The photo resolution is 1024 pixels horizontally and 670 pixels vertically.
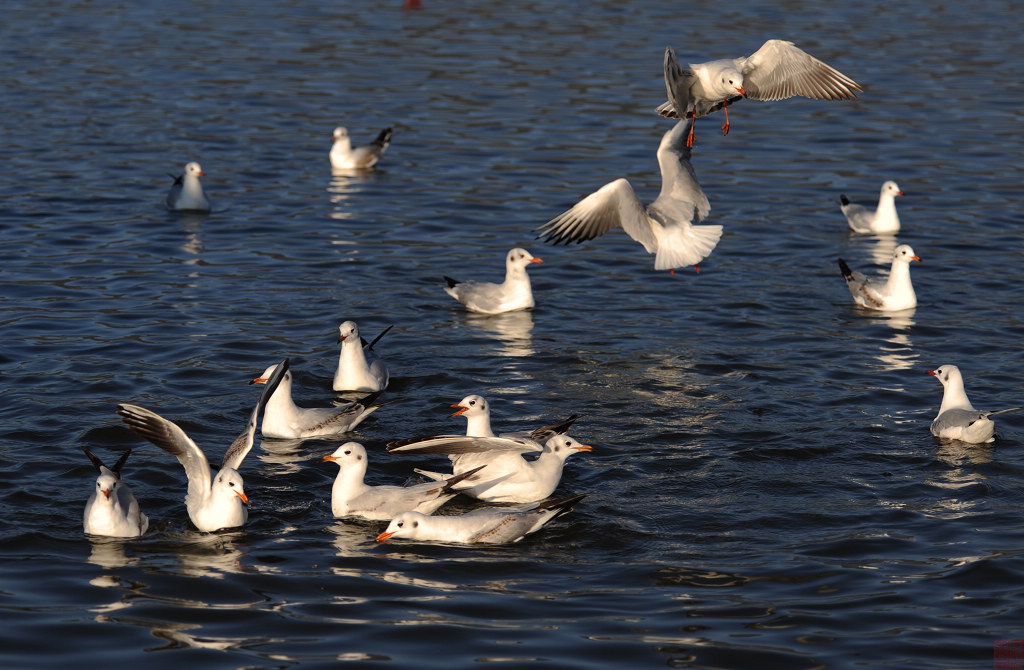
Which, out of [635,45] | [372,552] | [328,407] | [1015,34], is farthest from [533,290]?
[1015,34]

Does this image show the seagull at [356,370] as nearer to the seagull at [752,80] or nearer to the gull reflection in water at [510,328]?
the gull reflection in water at [510,328]

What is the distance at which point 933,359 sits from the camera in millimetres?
14758

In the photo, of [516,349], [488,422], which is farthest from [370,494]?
[516,349]

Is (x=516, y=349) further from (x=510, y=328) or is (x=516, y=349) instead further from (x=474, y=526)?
(x=474, y=526)

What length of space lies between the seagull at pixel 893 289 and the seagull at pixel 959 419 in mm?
3798

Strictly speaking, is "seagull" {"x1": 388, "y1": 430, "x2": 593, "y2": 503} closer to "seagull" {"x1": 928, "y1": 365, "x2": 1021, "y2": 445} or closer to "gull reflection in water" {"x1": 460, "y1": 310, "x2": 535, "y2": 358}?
"seagull" {"x1": 928, "y1": 365, "x2": 1021, "y2": 445}

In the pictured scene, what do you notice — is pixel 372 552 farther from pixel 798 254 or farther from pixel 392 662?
pixel 798 254

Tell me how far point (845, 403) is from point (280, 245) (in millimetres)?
8709

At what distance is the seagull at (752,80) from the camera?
14.7 metres

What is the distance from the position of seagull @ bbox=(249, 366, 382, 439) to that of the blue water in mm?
176

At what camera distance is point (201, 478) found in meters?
10.3

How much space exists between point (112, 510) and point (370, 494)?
198cm

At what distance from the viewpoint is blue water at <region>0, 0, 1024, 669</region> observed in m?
9.03

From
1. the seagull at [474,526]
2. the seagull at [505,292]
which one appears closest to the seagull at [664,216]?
the seagull at [505,292]
